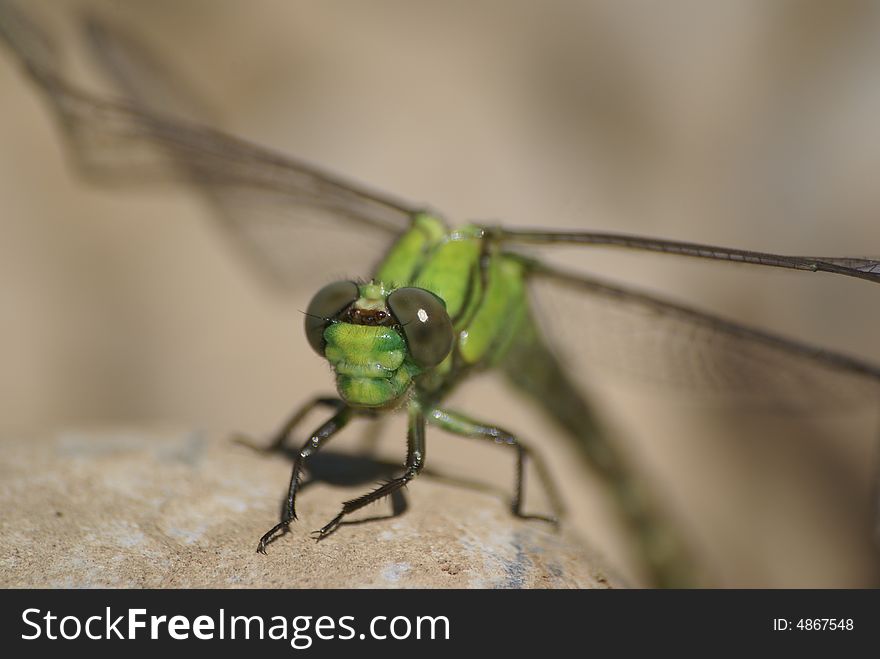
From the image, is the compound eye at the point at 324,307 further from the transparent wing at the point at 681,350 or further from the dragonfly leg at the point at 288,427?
the transparent wing at the point at 681,350

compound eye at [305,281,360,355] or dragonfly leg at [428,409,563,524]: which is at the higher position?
compound eye at [305,281,360,355]

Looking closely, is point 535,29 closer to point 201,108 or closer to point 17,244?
point 201,108

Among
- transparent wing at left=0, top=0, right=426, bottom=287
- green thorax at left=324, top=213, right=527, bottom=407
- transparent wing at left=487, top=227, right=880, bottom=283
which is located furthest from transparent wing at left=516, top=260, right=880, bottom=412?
transparent wing at left=0, top=0, right=426, bottom=287

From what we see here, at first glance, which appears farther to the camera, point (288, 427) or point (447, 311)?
point (288, 427)

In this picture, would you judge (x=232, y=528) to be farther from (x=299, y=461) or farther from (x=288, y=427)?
(x=288, y=427)

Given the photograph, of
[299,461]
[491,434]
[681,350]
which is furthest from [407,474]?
[681,350]

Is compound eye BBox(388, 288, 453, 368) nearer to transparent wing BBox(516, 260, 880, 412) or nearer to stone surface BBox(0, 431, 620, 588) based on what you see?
stone surface BBox(0, 431, 620, 588)
